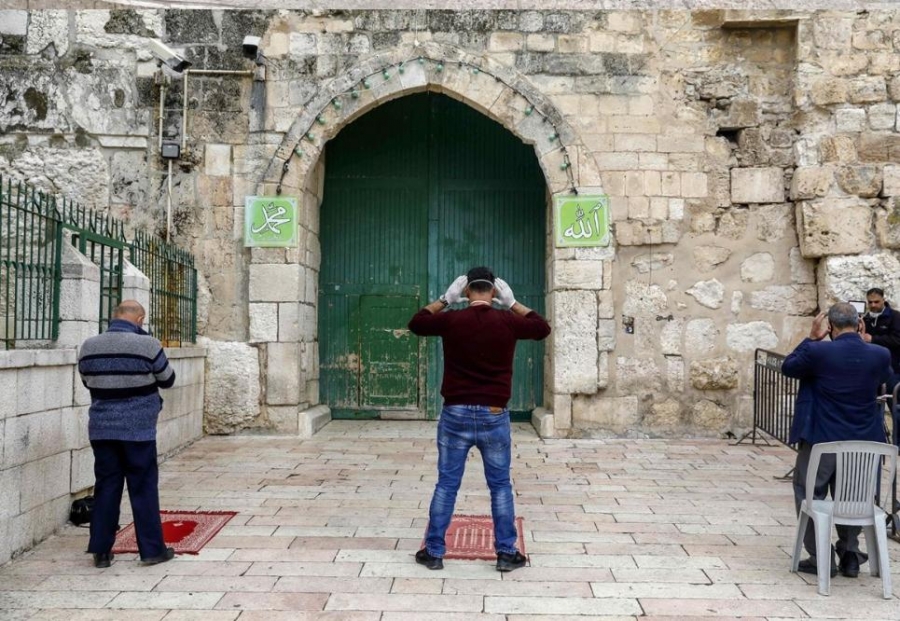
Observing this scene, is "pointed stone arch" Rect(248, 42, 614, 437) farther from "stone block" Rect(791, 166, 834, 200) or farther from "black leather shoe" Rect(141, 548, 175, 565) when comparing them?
"black leather shoe" Rect(141, 548, 175, 565)

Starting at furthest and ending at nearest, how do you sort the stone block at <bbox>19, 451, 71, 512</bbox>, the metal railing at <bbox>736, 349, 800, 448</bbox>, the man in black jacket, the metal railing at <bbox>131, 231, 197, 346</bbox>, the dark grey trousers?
the metal railing at <bbox>736, 349, 800, 448</bbox> < the metal railing at <bbox>131, 231, 197, 346</bbox> < the man in black jacket < the stone block at <bbox>19, 451, 71, 512</bbox> < the dark grey trousers

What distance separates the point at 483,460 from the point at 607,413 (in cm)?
445

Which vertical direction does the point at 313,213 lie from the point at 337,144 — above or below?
below

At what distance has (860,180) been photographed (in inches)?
316

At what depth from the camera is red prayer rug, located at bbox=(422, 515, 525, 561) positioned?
435cm

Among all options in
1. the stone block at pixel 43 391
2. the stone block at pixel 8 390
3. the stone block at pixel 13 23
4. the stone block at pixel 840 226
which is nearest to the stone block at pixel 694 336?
the stone block at pixel 840 226

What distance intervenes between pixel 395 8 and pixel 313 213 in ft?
7.50

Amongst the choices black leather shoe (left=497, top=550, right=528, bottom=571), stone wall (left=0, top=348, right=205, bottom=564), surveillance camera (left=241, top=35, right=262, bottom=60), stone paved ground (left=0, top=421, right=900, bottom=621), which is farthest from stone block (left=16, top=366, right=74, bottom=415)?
surveillance camera (left=241, top=35, right=262, bottom=60)

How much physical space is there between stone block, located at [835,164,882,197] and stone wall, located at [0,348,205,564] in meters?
6.91

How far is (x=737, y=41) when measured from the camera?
842 centimetres

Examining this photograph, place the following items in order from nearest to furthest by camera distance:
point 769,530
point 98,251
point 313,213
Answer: point 769,530, point 98,251, point 313,213

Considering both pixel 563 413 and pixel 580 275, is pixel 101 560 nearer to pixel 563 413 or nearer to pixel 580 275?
pixel 563 413

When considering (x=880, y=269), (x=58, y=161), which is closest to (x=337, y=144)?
(x=58, y=161)

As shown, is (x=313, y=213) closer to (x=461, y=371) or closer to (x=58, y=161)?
(x=58, y=161)
